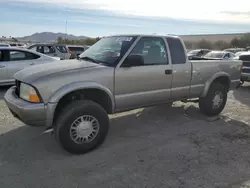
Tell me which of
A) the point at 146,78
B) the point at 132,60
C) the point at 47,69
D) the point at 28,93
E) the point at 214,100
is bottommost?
the point at 214,100

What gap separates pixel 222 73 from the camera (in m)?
6.22

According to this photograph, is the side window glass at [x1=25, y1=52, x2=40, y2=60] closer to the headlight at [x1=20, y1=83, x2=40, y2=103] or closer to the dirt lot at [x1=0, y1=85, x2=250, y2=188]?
the dirt lot at [x1=0, y1=85, x2=250, y2=188]

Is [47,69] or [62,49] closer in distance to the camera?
[47,69]

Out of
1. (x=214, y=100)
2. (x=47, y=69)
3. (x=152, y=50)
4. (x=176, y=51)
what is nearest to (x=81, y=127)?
(x=47, y=69)

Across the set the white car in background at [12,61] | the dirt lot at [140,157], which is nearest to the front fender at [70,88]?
the dirt lot at [140,157]

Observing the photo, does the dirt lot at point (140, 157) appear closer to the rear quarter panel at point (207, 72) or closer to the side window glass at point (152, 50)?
the rear quarter panel at point (207, 72)

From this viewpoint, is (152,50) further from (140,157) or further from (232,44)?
(232,44)

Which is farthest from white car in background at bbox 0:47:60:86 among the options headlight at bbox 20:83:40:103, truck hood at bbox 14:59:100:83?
headlight at bbox 20:83:40:103

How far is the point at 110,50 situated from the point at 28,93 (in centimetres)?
164

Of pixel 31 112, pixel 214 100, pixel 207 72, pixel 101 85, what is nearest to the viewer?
pixel 31 112

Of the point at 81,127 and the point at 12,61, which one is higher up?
the point at 12,61

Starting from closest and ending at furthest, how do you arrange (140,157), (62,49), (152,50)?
(140,157) < (152,50) < (62,49)

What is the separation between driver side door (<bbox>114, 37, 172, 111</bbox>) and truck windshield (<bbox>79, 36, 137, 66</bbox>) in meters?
0.15

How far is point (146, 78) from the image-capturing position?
15.9 ft
